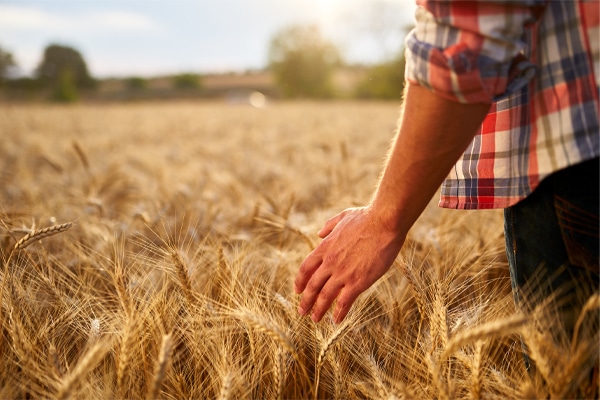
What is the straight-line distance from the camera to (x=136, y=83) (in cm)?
4909

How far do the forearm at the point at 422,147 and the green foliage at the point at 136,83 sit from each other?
51.7 meters

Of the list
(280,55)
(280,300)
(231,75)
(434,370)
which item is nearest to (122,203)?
(280,300)

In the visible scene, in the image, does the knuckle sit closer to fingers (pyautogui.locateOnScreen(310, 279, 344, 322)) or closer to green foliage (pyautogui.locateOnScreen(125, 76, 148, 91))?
fingers (pyautogui.locateOnScreen(310, 279, 344, 322))

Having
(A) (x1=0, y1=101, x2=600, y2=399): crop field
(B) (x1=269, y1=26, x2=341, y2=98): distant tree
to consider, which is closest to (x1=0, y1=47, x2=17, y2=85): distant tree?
(B) (x1=269, y1=26, x2=341, y2=98): distant tree

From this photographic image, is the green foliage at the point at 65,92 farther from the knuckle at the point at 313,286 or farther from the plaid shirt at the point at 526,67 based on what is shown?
the plaid shirt at the point at 526,67

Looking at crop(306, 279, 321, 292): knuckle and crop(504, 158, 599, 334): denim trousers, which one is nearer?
crop(504, 158, 599, 334): denim trousers

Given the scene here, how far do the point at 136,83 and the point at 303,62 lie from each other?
1959 centimetres

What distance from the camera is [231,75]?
5153cm

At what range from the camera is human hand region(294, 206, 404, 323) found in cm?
88

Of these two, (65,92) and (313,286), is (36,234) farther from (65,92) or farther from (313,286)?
(65,92)

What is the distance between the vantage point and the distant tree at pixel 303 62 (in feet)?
137

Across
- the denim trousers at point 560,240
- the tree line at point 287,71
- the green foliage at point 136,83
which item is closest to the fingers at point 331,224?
the denim trousers at point 560,240

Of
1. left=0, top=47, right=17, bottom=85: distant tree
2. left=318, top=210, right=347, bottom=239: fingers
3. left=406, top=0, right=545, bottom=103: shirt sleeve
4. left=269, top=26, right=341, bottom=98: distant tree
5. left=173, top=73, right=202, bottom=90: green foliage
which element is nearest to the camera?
left=406, top=0, right=545, bottom=103: shirt sleeve

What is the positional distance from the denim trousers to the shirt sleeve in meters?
0.22
